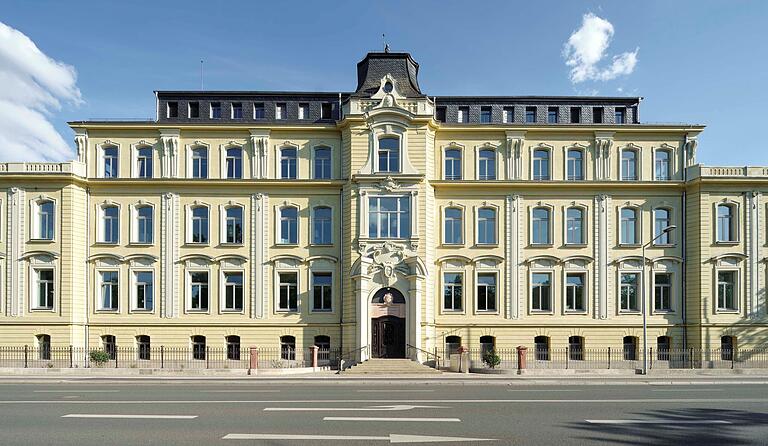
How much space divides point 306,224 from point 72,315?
48.9ft

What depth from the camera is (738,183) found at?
3312cm

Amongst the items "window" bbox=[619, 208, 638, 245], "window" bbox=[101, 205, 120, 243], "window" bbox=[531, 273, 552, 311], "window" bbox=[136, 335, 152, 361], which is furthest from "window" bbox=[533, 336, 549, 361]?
"window" bbox=[101, 205, 120, 243]

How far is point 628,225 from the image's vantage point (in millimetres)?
34438

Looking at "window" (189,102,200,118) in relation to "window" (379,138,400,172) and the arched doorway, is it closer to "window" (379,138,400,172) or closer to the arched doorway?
"window" (379,138,400,172)

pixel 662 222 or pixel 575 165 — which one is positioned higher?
pixel 575 165

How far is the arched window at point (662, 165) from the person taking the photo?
34516mm

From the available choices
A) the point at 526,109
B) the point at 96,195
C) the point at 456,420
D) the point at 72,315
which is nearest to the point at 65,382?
the point at 72,315

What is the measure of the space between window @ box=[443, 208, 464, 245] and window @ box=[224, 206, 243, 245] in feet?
42.2

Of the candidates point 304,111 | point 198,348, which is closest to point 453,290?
point 304,111

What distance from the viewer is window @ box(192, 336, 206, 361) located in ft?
108

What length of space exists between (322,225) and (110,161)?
1407 centimetres

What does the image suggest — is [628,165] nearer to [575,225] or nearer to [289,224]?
[575,225]

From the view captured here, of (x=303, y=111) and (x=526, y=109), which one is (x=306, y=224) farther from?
(x=526, y=109)

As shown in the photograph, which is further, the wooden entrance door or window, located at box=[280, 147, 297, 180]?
window, located at box=[280, 147, 297, 180]
